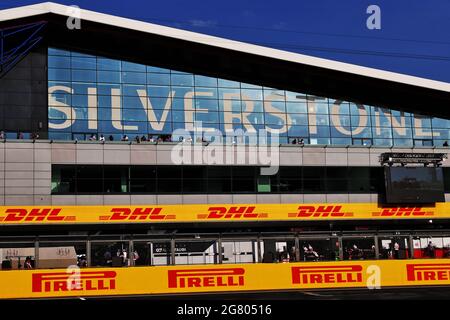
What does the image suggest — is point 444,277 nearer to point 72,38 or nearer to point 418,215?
point 418,215

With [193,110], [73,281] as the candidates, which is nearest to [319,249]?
[73,281]

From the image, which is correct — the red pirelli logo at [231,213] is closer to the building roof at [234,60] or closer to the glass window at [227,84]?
Result: the glass window at [227,84]

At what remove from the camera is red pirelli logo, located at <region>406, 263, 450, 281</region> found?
91.6 ft

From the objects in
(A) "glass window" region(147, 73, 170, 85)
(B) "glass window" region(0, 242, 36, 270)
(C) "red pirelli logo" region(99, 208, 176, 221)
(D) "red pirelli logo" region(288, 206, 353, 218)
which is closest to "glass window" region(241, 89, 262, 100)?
(A) "glass window" region(147, 73, 170, 85)

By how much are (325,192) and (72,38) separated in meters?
22.4

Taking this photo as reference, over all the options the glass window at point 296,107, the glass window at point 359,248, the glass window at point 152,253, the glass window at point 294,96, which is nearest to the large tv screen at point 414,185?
the glass window at point 296,107

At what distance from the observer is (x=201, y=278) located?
2612cm

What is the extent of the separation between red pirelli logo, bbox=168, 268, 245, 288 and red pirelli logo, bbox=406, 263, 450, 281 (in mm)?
8393

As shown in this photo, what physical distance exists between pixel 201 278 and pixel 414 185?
26.5m

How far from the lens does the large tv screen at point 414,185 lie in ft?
153

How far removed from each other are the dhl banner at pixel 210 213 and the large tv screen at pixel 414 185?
0.92 m

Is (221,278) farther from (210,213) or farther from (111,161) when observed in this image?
(111,161)

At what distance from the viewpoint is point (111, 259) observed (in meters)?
25.7

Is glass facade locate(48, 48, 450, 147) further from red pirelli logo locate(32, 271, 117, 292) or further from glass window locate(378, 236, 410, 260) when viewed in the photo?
glass window locate(378, 236, 410, 260)
